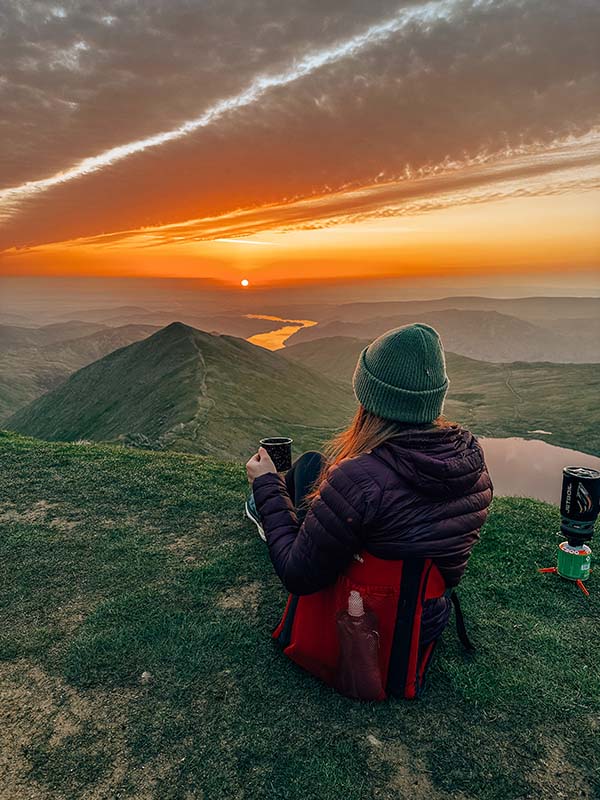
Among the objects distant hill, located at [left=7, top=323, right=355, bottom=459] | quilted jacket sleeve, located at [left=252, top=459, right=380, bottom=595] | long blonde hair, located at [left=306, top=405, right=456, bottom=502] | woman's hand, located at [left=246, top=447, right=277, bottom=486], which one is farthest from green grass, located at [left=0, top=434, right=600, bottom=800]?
distant hill, located at [left=7, top=323, right=355, bottom=459]

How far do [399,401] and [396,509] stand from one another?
846 mm

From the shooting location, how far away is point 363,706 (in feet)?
16.0

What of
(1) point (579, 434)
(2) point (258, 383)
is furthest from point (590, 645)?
(1) point (579, 434)

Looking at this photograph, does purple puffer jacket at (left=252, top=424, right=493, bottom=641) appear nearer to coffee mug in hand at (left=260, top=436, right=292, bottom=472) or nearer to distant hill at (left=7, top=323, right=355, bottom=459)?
coffee mug in hand at (left=260, top=436, right=292, bottom=472)

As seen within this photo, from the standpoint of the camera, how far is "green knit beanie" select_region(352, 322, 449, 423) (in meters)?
4.07

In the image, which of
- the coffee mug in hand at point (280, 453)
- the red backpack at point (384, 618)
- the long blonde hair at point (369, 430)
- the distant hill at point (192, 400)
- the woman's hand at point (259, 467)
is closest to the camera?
the long blonde hair at point (369, 430)

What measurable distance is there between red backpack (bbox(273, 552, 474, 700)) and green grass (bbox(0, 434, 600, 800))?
0.98 feet

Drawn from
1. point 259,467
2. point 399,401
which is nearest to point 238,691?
point 259,467

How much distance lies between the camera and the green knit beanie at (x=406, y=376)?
160 inches

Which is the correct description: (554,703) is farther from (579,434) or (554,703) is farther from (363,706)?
(579,434)

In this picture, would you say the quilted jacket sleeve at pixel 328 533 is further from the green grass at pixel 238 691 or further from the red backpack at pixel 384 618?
the green grass at pixel 238 691

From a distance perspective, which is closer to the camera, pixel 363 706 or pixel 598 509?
pixel 363 706

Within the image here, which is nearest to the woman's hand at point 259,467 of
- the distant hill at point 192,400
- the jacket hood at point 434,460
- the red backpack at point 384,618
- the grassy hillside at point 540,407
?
the red backpack at point 384,618

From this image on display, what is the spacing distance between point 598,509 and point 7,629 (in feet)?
24.7
